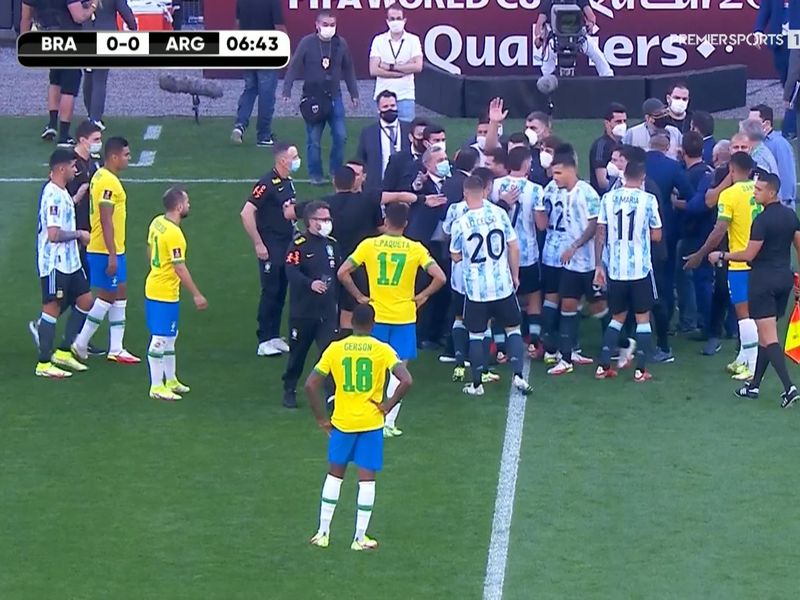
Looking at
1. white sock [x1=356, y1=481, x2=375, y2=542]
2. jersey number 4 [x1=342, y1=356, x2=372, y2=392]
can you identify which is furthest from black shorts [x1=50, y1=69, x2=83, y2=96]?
white sock [x1=356, y1=481, x2=375, y2=542]

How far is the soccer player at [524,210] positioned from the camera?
14.5 m

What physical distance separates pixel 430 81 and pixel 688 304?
8278 mm

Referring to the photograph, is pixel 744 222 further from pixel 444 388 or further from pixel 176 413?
pixel 176 413

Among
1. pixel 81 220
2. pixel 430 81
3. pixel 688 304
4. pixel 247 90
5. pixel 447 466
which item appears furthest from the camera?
pixel 430 81

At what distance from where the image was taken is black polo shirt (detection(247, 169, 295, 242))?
14.6m

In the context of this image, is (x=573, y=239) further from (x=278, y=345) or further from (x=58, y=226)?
(x=58, y=226)

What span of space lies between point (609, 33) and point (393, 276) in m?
12.1

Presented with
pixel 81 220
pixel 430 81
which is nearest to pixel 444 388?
pixel 81 220

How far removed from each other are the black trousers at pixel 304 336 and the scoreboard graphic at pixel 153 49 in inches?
79.7

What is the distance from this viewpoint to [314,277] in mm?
13266

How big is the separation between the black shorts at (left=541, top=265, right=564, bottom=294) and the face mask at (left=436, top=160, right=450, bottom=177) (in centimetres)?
118

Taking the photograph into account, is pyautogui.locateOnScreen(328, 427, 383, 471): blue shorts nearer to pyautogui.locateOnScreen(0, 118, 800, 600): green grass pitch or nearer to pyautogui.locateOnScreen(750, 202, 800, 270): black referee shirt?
pyautogui.locateOnScreen(0, 118, 800, 600): green grass pitch

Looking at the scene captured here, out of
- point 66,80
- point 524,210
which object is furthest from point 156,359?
point 66,80

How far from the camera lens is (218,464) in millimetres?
12688
